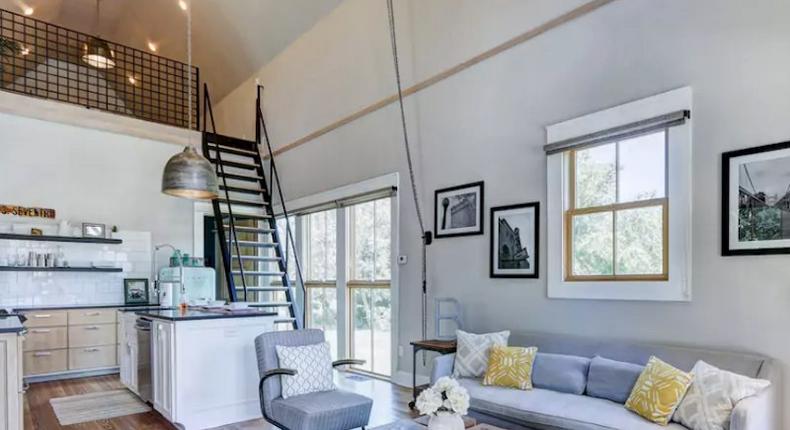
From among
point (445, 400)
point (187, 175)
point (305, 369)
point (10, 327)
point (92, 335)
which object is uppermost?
point (187, 175)

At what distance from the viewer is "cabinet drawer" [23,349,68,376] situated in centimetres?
576

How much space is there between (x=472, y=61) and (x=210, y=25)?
531cm

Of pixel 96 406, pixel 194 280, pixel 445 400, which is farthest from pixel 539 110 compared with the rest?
pixel 194 280

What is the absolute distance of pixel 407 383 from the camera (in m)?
5.35

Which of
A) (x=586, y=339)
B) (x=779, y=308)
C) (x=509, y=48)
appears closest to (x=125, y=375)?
(x=586, y=339)

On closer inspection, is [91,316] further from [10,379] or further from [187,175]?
[10,379]

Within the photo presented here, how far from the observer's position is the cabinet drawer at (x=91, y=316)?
19.9 ft

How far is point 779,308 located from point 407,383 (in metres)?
3.54

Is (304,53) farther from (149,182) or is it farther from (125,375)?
(125,375)

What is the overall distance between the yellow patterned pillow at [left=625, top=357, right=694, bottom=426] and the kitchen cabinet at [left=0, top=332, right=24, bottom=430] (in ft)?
12.5

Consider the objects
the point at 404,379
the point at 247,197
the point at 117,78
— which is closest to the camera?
the point at 404,379

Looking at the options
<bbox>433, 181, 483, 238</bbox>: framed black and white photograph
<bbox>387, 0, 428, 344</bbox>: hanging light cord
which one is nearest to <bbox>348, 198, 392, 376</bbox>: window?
<bbox>387, 0, 428, 344</bbox>: hanging light cord

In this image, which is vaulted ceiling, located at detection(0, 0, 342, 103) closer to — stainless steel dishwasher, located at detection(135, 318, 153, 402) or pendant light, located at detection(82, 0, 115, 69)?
pendant light, located at detection(82, 0, 115, 69)

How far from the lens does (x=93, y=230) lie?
664cm
